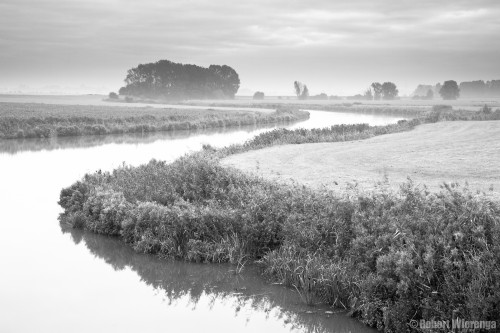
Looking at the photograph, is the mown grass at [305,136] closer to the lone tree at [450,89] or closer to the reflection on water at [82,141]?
the reflection on water at [82,141]

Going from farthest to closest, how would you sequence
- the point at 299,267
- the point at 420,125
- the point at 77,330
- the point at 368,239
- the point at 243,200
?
the point at 420,125 < the point at 243,200 < the point at 299,267 < the point at 368,239 < the point at 77,330

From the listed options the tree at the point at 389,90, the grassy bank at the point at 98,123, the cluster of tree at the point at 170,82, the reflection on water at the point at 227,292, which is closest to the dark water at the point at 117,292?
the reflection on water at the point at 227,292

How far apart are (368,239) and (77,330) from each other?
5.04m

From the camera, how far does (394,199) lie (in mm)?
11148

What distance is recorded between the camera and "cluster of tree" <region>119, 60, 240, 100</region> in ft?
498

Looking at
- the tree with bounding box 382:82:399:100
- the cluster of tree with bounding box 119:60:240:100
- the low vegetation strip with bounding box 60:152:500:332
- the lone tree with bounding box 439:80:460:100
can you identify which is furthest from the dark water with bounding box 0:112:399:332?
the tree with bounding box 382:82:399:100

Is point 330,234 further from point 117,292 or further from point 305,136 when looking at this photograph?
point 305,136

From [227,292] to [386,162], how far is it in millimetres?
10846

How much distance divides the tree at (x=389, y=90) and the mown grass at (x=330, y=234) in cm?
17196

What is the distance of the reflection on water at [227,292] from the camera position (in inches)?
376

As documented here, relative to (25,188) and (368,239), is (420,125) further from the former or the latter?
(368,239)

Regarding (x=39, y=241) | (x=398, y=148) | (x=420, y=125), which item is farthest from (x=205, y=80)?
(x=39, y=241)

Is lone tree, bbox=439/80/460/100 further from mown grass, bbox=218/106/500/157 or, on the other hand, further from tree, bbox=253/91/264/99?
mown grass, bbox=218/106/500/157

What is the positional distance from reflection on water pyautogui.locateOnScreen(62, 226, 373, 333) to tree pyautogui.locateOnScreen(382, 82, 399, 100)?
576ft
